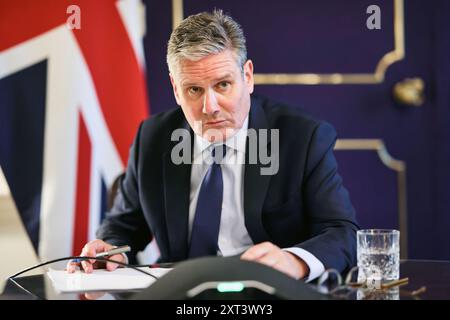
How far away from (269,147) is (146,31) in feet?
5.13

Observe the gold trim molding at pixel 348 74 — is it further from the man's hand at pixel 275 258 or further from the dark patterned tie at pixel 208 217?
the man's hand at pixel 275 258

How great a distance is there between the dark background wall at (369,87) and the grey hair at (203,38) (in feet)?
4.82

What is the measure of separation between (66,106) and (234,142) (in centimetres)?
118

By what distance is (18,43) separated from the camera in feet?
9.90

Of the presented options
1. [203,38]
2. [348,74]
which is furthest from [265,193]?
[348,74]

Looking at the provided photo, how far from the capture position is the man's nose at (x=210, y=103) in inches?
74.4

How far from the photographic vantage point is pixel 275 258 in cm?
147

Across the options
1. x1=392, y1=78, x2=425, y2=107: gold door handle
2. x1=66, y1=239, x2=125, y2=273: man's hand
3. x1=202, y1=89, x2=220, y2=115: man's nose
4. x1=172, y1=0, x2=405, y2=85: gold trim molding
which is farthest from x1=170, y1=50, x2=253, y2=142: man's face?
x1=392, y1=78, x2=425, y2=107: gold door handle

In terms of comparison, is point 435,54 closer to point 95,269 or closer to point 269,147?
point 269,147

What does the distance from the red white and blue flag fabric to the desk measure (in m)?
1.38

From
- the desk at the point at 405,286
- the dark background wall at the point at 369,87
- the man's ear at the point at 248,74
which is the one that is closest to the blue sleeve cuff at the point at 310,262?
the desk at the point at 405,286

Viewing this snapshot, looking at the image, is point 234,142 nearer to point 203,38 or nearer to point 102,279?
point 203,38
